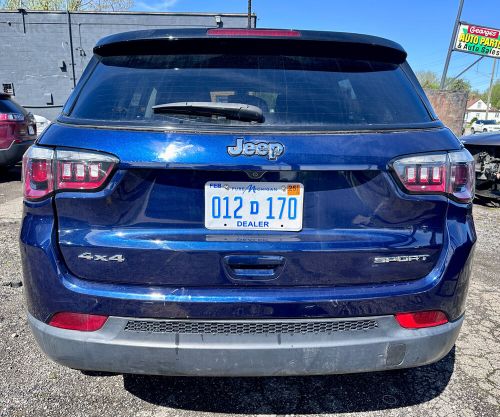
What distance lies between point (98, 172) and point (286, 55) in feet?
3.30

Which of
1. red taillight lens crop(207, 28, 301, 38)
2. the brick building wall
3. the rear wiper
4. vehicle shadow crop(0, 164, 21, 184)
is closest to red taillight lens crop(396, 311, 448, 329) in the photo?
the rear wiper

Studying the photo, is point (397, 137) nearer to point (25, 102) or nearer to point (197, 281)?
point (197, 281)

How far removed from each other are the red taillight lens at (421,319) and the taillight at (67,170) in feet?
4.48

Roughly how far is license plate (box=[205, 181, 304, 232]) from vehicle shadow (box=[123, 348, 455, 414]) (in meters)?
1.07

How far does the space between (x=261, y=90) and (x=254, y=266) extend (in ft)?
2.57

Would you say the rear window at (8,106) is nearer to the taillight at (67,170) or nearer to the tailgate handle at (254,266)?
the taillight at (67,170)

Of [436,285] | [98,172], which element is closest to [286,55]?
[98,172]

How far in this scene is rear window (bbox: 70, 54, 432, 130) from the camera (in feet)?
5.63

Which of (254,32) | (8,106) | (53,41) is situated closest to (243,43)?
(254,32)

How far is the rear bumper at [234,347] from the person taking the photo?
1.63 m

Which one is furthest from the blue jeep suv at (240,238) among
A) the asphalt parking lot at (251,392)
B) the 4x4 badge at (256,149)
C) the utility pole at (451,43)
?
the utility pole at (451,43)

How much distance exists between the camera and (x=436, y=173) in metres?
1.66

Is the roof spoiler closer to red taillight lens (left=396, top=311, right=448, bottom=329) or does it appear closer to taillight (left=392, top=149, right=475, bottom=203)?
taillight (left=392, top=149, right=475, bottom=203)

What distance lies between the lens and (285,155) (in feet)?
5.16
